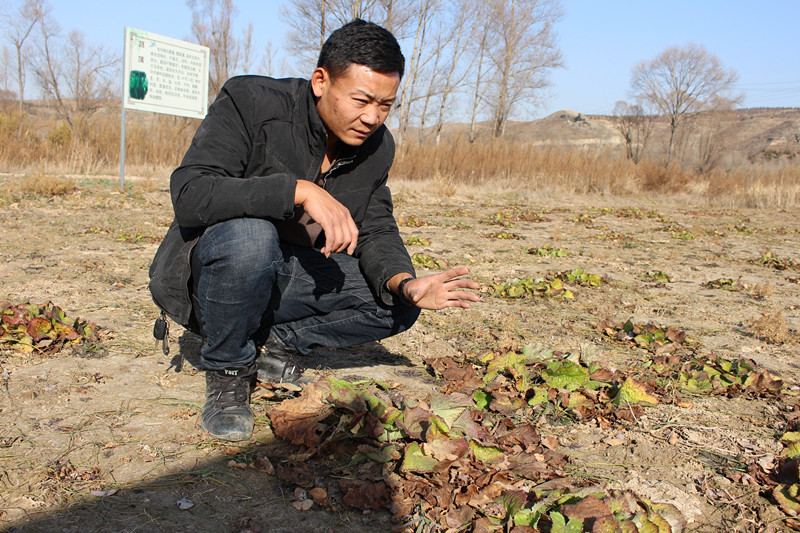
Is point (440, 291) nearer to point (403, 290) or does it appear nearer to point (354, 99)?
A: point (403, 290)

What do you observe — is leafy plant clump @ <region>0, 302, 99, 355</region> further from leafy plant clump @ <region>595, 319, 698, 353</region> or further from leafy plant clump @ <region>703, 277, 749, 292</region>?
leafy plant clump @ <region>703, 277, 749, 292</region>

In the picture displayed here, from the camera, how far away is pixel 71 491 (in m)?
1.57

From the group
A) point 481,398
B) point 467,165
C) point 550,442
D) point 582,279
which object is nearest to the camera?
point 550,442

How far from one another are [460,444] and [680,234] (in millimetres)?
7828

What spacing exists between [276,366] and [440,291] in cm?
91

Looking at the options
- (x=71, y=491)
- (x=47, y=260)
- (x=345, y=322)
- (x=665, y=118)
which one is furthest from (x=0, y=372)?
(x=665, y=118)

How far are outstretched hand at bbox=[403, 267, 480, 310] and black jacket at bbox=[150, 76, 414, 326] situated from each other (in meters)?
0.21

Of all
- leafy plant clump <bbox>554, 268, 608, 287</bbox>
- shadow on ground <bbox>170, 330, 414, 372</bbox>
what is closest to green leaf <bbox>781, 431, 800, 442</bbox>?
shadow on ground <bbox>170, 330, 414, 372</bbox>

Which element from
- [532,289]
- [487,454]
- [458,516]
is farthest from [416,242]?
[458,516]

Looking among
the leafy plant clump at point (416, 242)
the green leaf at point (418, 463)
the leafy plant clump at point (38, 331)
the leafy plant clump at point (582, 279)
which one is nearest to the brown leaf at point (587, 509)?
the green leaf at point (418, 463)

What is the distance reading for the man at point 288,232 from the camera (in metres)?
1.90

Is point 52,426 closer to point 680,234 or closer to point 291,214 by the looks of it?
point 291,214

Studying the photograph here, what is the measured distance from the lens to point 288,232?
2.31 meters

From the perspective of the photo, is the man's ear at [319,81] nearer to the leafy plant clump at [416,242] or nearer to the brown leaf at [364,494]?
the brown leaf at [364,494]
